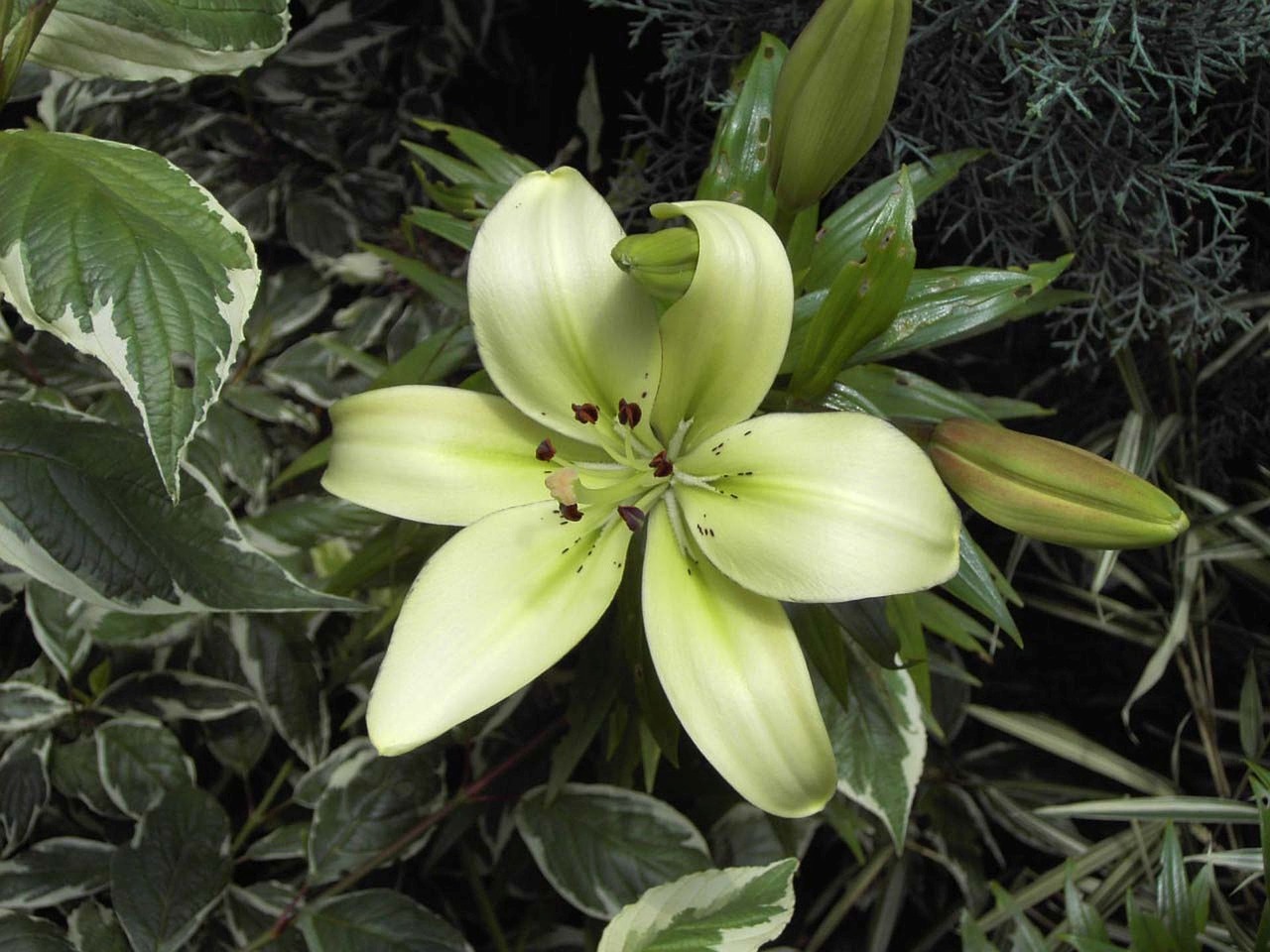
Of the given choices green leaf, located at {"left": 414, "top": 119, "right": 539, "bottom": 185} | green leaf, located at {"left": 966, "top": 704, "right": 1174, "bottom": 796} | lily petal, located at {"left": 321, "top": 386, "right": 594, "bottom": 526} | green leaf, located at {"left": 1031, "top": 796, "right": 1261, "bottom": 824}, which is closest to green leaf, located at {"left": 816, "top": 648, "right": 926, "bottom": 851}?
green leaf, located at {"left": 1031, "top": 796, "right": 1261, "bottom": 824}

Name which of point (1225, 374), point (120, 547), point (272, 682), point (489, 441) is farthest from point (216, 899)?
point (1225, 374)

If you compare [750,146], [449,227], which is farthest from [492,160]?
[750,146]

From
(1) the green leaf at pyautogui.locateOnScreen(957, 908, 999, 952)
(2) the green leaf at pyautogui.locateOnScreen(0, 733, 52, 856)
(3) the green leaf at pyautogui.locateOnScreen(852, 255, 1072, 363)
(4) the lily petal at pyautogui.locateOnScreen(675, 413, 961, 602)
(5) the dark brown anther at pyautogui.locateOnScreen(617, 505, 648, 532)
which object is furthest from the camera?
(2) the green leaf at pyautogui.locateOnScreen(0, 733, 52, 856)

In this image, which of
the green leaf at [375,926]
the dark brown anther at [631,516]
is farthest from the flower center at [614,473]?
the green leaf at [375,926]

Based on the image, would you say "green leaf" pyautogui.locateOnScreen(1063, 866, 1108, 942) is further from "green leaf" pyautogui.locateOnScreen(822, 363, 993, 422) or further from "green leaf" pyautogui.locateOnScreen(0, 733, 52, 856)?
"green leaf" pyautogui.locateOnScreen(0, 733, 52, 856)

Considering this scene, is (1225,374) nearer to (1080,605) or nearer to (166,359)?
(1080,605)

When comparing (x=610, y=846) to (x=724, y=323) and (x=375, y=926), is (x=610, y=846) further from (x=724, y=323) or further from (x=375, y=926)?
(x=724, y=323)
